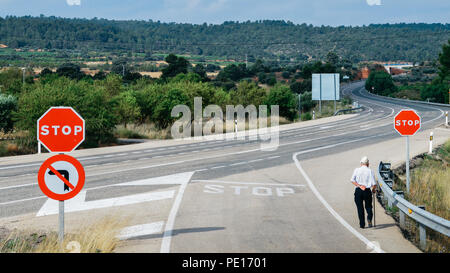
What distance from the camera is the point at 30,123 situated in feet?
90.3

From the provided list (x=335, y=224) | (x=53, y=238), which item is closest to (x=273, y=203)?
(x=335, y=224)

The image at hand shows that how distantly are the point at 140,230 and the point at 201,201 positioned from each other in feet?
12.6

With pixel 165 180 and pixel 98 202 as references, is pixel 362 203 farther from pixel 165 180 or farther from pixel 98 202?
pixel 165 180

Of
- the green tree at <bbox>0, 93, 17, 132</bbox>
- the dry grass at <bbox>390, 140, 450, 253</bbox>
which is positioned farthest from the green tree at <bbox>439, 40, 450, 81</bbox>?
the green tree at <bbox>0, 93, 17, 132</bbox>

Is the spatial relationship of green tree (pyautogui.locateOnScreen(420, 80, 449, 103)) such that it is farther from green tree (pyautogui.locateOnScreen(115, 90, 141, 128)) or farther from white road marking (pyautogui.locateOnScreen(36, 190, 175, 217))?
white road marking (pyautogui.locateOnScreen(36, 190, 175, 217))

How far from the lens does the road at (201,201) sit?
393 inches

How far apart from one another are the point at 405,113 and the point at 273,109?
3912cm

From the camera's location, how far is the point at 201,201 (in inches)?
571

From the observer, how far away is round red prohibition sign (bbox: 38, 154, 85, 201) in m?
7.93

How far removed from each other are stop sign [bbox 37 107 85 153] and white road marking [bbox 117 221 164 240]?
8.62 feet

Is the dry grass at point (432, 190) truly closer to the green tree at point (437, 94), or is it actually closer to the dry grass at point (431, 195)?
the dry grass at point (431, 195)

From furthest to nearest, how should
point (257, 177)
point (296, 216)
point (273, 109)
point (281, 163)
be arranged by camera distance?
point (273, 109) < point (281, 163) < point (257, 177) < point (296, 216)

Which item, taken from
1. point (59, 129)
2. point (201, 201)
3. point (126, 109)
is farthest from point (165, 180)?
point (126, 109)
